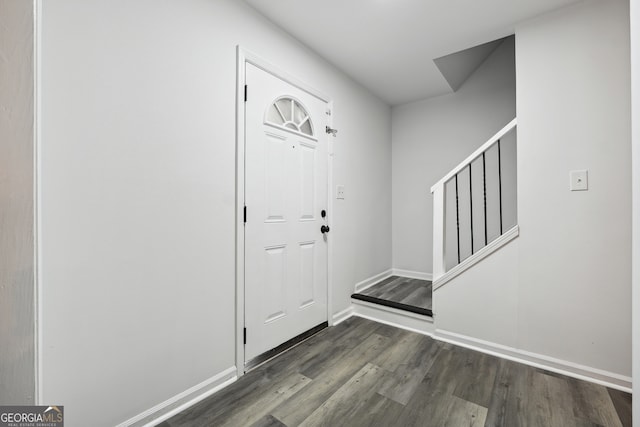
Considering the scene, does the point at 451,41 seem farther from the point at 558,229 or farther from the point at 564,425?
the point at 564,425

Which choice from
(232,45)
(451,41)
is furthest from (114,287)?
(451,41)

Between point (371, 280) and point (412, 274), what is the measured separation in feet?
2.31

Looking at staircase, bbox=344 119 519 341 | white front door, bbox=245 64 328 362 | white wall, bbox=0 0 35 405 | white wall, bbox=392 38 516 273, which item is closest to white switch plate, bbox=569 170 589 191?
staircase, bbox=344 119 519 341

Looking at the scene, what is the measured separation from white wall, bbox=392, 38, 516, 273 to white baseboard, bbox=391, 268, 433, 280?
0.04 m

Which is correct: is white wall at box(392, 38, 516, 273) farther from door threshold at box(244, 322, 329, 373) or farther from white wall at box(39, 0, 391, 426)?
white wall at box(39, 0, 391, 426)

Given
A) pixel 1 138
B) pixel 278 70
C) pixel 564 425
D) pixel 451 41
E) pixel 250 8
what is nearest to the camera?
pixel 1 138

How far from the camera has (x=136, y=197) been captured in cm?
134

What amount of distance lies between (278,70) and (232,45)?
1.32 ft

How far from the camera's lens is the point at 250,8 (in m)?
1.88

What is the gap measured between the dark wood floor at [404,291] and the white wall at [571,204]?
23.9 inches

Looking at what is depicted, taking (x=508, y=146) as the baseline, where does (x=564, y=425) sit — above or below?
below

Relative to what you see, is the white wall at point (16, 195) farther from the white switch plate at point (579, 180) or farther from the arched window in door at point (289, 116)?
the white switch plate at point (579, 180)

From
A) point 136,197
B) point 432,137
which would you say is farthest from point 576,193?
point 136,197

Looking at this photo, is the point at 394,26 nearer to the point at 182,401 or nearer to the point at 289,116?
the point at 289,116
